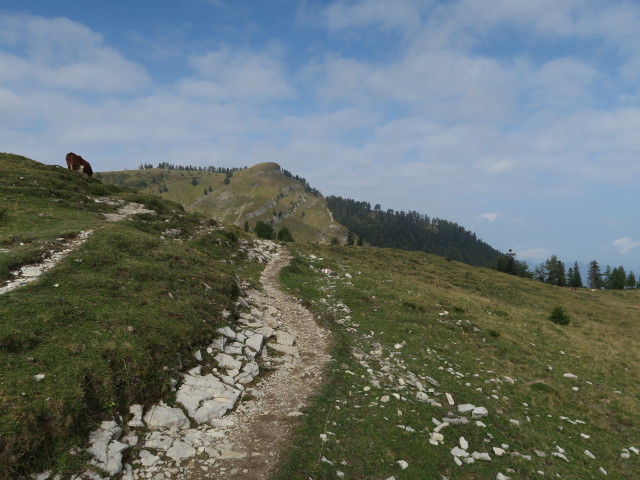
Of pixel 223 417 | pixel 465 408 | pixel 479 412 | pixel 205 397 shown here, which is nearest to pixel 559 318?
pixel 479 412

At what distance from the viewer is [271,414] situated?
10.7 meters

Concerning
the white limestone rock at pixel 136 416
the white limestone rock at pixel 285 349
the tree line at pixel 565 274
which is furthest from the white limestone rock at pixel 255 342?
the tree line at pixel 565 274

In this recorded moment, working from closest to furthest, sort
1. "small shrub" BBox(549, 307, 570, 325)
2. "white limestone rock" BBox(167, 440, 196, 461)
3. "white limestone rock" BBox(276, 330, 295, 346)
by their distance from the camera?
1. "white limestone rock" BBox(167, 440, 196, 461)
2. "white limestone rock" BBox(276, 330, 295, 346)
3. "small shrub" BBox(549, 307, 570, 325)

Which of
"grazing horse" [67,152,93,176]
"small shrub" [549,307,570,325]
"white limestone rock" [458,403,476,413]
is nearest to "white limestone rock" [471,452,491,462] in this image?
"white limestone rock" [458,403,476,413]

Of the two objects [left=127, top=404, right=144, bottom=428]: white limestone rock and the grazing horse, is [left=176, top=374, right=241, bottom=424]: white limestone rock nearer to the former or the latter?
[left=127, top=404, right=144, bottom=428]: white limestone rock

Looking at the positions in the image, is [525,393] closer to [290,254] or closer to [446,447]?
[446,447]

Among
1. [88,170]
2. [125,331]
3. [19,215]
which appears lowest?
[125,331]

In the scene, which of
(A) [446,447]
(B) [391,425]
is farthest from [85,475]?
(A) [446,447]

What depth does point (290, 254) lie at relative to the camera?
44.3 meters

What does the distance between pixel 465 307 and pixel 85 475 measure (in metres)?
27.7

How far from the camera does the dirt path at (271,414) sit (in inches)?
321

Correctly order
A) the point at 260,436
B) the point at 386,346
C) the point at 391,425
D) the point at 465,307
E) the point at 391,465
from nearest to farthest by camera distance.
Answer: the point at 391,465
the point at 260,436
the point at 391,425
the point at 386,346
the point at 465,307

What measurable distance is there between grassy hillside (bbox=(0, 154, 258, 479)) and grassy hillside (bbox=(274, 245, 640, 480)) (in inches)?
213

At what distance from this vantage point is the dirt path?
26.8ft
